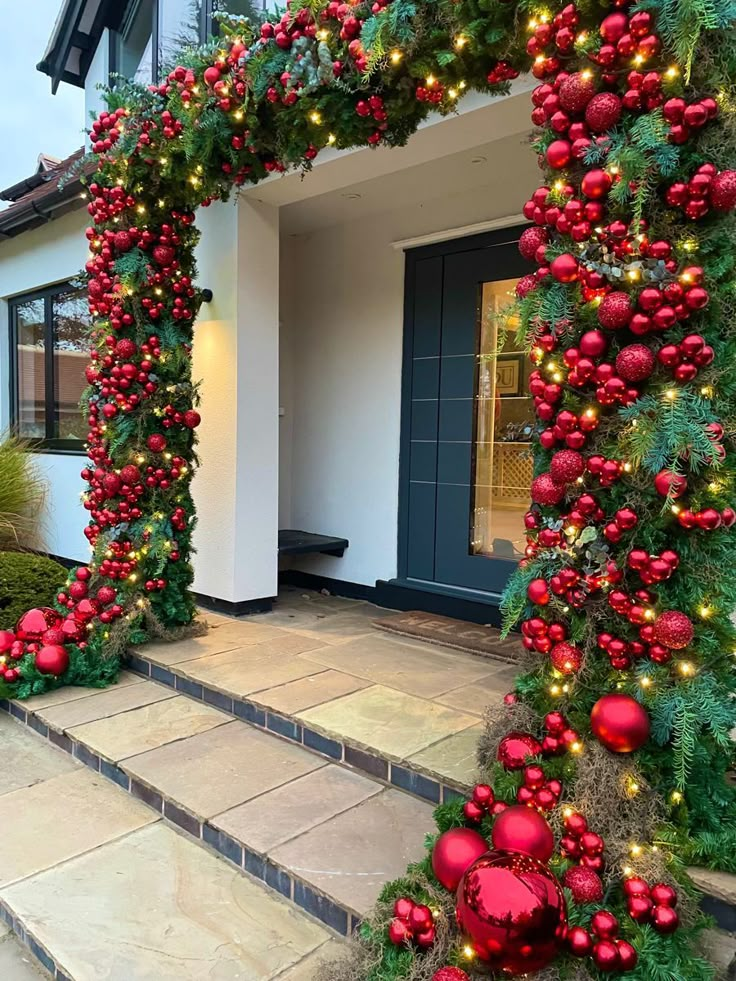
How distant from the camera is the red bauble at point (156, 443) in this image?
3.38 meters

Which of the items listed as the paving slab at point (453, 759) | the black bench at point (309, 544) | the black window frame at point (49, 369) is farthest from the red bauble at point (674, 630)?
the black window frame at point (49, 369)

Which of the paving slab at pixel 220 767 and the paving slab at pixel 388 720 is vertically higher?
the paving slab at pixel 388 720

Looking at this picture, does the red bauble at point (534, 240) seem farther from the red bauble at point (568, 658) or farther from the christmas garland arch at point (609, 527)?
the red bauble at point (568, 658)

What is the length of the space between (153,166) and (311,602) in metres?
2.82

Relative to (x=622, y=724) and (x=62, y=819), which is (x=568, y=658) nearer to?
(x=622, y=724)

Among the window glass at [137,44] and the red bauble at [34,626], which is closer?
the red bauble at [34,626]

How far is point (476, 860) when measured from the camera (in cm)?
146

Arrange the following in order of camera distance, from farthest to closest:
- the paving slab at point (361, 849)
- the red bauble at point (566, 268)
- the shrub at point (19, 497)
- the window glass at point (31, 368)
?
the window glass at point (31, 368) < the shrub at point (19, 497) < the paving slab at point (361, 849) < the red bauble at point (566, 268)

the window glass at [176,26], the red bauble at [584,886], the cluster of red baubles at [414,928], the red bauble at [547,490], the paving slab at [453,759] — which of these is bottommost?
the cluster of red baubles at [414,928]

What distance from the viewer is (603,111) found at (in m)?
1.59

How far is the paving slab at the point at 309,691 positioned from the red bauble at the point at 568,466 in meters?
1.53

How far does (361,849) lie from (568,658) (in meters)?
0.86

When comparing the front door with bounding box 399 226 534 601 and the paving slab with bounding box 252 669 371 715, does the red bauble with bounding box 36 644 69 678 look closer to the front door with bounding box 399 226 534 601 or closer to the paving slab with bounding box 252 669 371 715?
the paving slab with bounding box 252 669 371 715

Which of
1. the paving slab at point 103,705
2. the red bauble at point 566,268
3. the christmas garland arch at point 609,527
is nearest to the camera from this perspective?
the christmas garland arch at point 609,527
